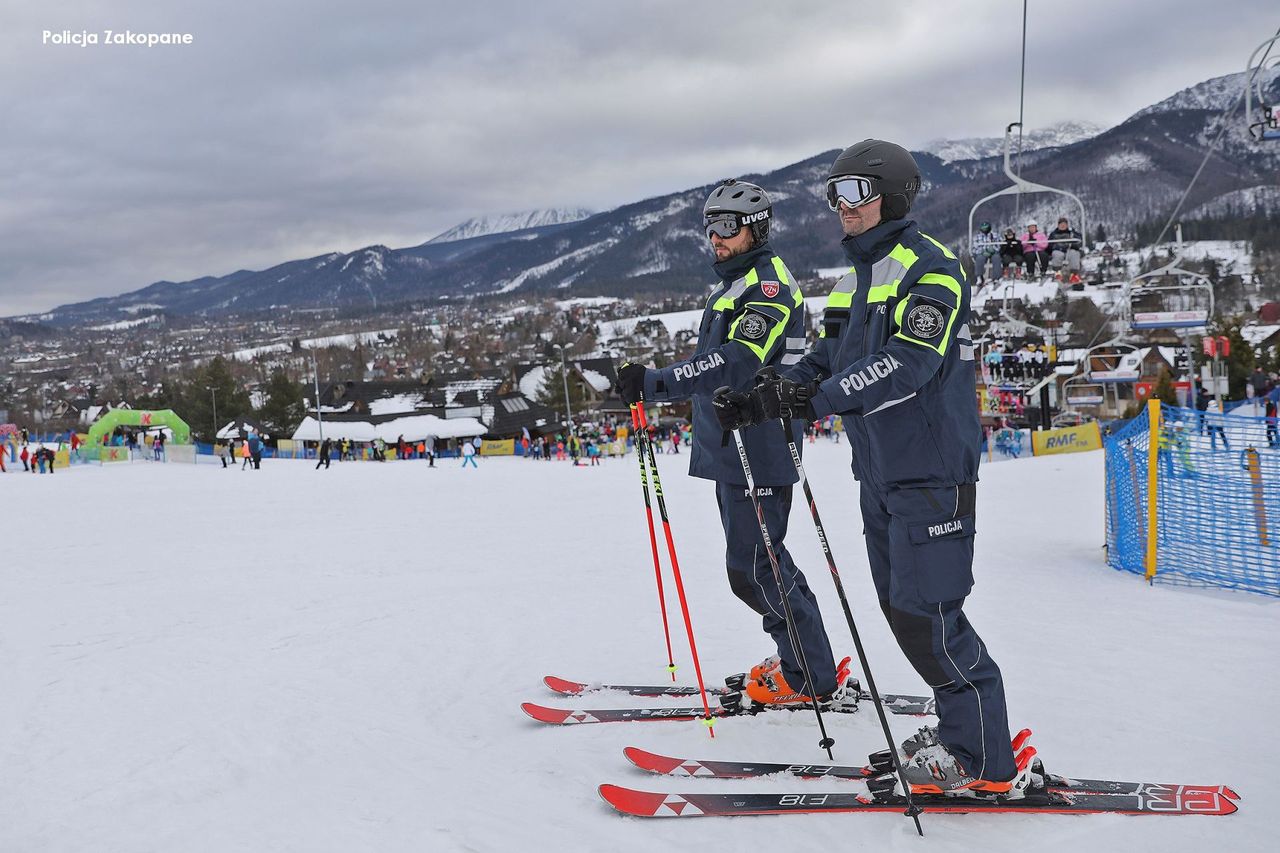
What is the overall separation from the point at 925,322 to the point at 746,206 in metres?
1.16

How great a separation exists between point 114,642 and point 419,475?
1782cm

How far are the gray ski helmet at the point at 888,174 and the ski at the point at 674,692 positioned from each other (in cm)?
194

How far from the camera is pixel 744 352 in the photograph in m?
3.48

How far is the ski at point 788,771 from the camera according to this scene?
2.77 meters

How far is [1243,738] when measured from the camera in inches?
126

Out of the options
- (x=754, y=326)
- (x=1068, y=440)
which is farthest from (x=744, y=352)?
(x=1068, y=440)

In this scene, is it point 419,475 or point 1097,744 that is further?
point 419,475

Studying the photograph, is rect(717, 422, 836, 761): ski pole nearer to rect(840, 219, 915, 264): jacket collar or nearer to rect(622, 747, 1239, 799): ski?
rect(622, 747, 1239, 799): ski

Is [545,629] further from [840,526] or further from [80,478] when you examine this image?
[80,478]

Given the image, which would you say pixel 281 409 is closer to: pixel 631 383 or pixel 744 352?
pixel 631 383

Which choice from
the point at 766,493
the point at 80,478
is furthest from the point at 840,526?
the point at 80,478

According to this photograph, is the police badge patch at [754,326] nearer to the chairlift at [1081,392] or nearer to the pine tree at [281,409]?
the chairlift at [1081,392]

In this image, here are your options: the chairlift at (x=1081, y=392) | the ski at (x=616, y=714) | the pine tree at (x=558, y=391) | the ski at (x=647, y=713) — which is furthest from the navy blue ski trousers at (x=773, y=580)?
the pine tree at (x=558, y=391)

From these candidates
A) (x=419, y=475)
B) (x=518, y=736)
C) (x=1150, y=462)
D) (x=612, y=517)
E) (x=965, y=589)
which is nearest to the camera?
(x=965, y=589)
